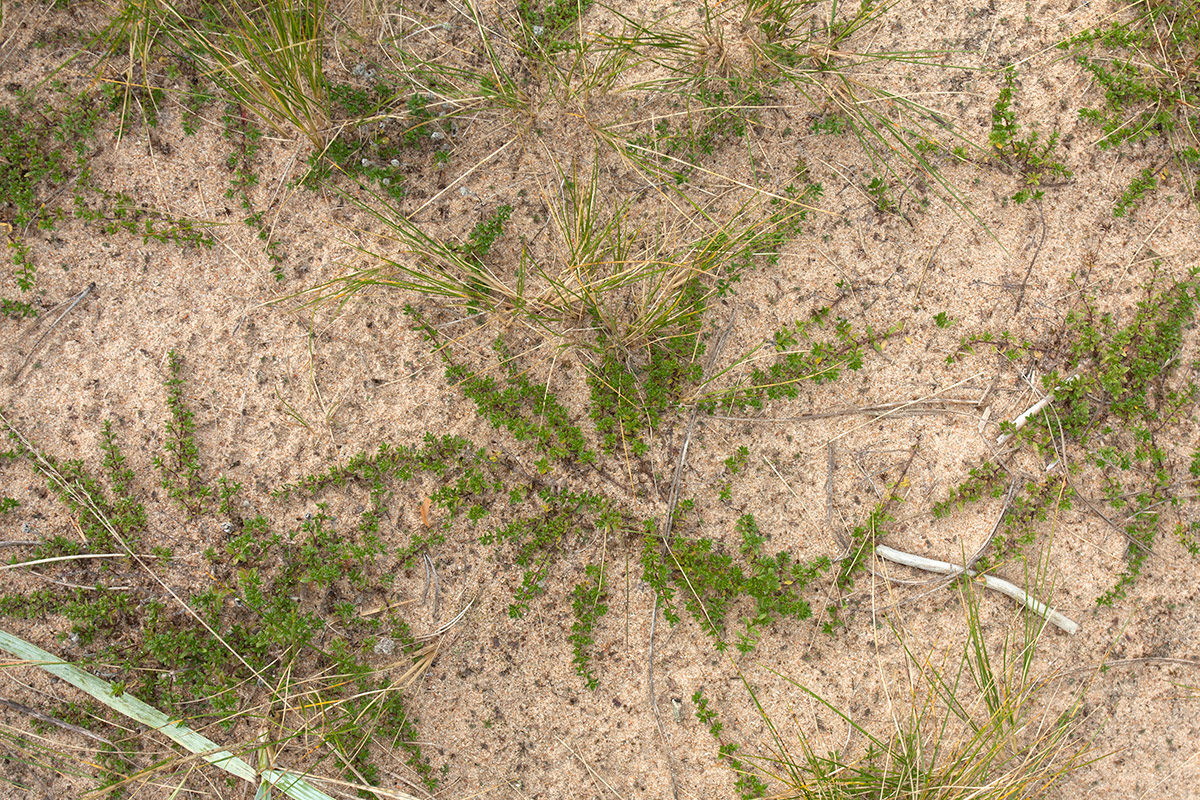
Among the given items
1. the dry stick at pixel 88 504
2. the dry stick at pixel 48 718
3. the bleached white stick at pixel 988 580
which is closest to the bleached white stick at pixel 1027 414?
the bleached white stick at pixel 988 580

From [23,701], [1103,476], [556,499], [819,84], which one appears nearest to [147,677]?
[23,701]

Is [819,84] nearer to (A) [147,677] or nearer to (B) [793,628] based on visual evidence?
(B) [793,628]

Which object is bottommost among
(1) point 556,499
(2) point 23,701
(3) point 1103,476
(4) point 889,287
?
(2) point 23,701

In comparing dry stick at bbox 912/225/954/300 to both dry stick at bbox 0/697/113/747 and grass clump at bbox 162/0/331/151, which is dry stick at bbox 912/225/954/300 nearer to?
grass clump at bbox 162/0/331/151

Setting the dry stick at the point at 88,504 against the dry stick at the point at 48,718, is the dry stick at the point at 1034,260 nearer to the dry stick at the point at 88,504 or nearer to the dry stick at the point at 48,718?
the dry stick at the point at 88,504

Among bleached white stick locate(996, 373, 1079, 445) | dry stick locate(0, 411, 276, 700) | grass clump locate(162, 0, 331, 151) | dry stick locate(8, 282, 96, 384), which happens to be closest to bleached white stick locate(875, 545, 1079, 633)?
bleached white stick locate(996, 373, 1079, 445)

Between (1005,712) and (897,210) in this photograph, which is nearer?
(1005,712)
